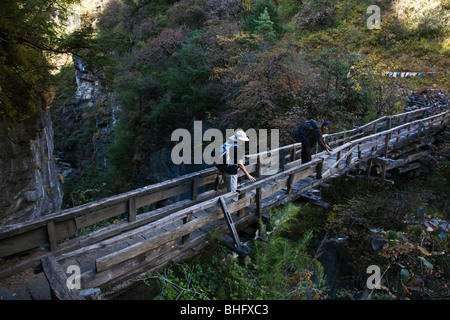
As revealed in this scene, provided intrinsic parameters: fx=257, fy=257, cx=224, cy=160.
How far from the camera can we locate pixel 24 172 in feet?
27.2

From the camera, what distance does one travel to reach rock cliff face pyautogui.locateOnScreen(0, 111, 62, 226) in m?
7.58

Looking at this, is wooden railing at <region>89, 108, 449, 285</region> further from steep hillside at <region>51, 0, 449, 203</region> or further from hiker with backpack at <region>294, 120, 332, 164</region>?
steep hillside at <region>51, 0, 449, 203</region>

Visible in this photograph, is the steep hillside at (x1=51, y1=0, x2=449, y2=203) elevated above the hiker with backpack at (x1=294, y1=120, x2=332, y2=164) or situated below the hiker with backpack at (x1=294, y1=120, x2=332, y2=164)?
above

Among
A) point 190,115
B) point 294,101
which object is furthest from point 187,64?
point 294,101

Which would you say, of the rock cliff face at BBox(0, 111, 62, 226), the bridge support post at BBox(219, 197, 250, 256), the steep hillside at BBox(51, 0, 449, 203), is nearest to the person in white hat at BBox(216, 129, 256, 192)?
the bridge support post at BBox(219, 197, 250, 256)

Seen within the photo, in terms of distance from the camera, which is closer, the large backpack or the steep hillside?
the large backpack

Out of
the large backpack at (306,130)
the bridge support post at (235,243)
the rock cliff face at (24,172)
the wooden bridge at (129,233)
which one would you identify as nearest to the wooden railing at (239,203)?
the wooden bridge at (129,233)

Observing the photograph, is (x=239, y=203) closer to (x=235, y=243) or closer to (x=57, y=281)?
(x=235, y=243)

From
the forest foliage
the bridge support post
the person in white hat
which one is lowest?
the bridge support post

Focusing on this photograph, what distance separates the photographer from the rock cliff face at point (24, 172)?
7.58m

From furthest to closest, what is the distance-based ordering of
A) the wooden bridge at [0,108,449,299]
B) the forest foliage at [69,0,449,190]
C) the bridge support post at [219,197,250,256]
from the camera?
the forest foliage at [69,0,449,190] → the bridge support post at [219,197,250,256] → the wooden bridge at [0,108,449,299]

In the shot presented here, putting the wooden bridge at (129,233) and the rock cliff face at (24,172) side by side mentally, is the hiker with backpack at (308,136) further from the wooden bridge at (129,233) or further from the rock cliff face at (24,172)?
the rock cliff face at (24,172)

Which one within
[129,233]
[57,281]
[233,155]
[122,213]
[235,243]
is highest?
[233,155]

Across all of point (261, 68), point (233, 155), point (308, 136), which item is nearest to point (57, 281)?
point (233, 155)
